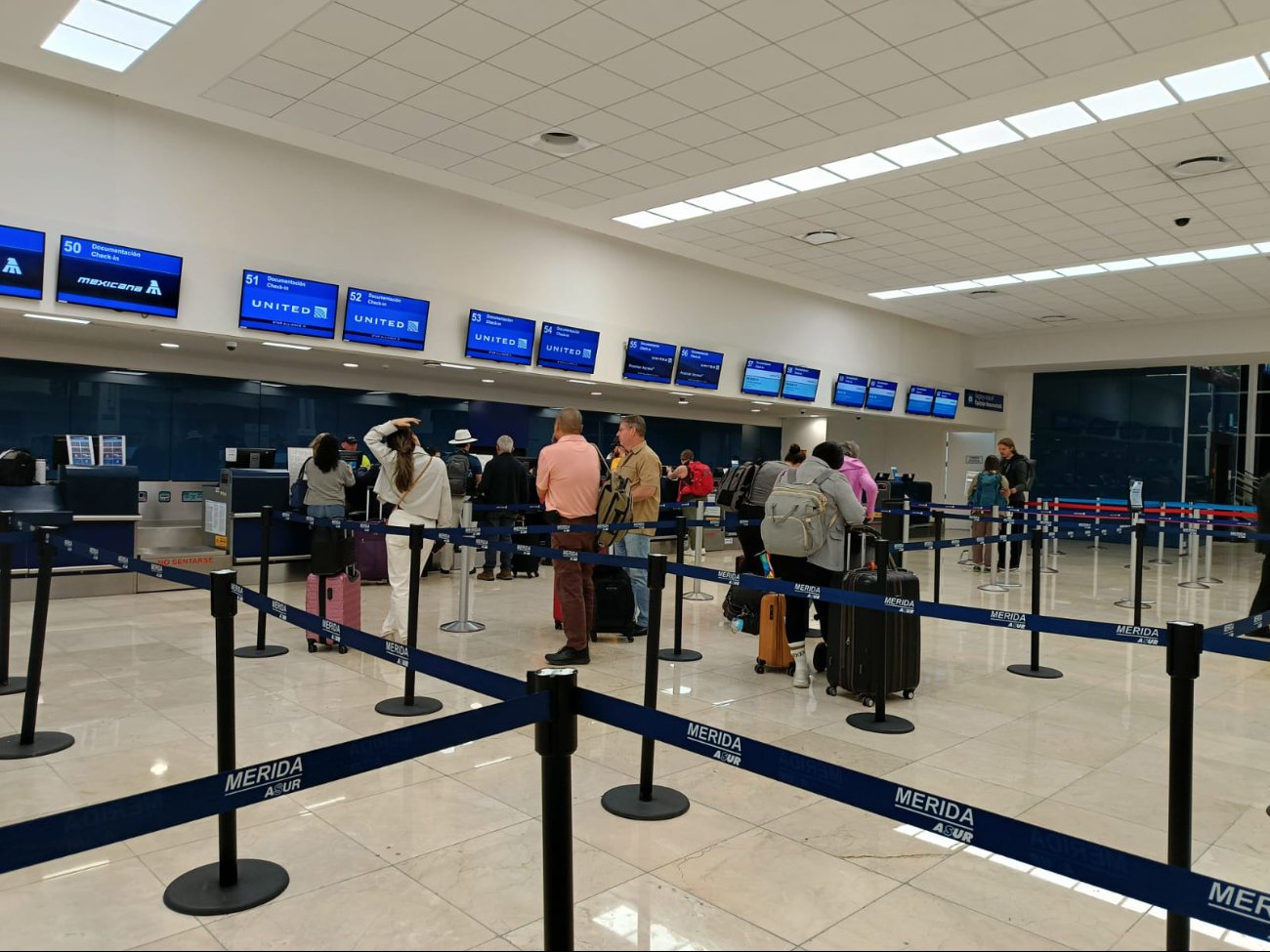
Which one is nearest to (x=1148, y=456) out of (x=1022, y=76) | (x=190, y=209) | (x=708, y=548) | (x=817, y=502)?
(x=708, y=548)

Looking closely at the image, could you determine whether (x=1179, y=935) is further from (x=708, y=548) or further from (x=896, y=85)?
(x=708, y=548)

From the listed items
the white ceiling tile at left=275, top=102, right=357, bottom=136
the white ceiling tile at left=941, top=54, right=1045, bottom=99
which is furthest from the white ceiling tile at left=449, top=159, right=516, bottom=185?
the white ceiling tile at left=941, top=54, right=1045, bottom=99

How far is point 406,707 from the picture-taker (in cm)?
469

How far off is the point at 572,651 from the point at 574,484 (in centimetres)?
118

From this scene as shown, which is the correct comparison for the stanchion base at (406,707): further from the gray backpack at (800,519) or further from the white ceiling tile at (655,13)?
the white ceiling tile at (655,13)

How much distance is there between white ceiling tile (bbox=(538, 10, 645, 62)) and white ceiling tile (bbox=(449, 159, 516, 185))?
2.58m

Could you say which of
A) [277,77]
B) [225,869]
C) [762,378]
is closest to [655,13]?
[277,77]

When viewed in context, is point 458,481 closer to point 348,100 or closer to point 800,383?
point 348,100

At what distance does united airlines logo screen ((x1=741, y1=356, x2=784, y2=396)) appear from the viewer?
13.7m

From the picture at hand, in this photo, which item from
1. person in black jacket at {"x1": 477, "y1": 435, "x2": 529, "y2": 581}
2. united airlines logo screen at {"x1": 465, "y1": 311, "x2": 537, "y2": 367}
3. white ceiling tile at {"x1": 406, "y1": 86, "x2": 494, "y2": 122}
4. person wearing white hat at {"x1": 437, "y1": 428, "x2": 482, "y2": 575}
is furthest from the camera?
united airlines logo screen at {"x1": 465, "y1": 311, "x2": 537, "y2": 367}

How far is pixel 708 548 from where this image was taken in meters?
13.7

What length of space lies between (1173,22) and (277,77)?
616cm

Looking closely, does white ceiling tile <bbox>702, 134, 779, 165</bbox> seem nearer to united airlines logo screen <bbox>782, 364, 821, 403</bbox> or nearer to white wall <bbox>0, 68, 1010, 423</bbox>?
white wall <bbox>0, 68, 1010, 423</bbox>

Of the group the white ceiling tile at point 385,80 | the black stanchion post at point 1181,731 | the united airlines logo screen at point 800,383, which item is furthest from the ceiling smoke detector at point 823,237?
the black stanchion post at point 1181,731
